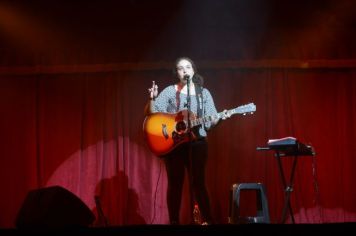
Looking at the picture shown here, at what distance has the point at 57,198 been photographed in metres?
3.26

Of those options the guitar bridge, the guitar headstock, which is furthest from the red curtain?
the guitar bridge

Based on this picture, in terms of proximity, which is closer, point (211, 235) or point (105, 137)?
point (211, 235)

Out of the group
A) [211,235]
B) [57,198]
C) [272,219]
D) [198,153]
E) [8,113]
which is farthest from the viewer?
[8,113]

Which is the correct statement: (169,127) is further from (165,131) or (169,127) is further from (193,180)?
(193,180)

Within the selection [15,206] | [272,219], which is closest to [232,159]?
[272,219]

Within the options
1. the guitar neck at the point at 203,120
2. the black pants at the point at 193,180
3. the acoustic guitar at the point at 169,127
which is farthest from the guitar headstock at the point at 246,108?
the black pants at the point at 193,180

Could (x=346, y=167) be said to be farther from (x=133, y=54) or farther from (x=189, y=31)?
(x=133, y=54)

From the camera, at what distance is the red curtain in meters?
6.49

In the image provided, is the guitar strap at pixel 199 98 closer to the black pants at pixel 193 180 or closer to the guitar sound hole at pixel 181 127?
the guitar sound hole at pixel 181 127

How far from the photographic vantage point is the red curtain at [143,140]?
21.3 ft

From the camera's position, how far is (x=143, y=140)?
21.9 ft

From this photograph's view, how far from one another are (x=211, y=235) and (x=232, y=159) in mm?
3634

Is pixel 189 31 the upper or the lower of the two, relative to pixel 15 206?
upper

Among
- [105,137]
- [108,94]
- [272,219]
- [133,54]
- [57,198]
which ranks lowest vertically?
[272,219]
